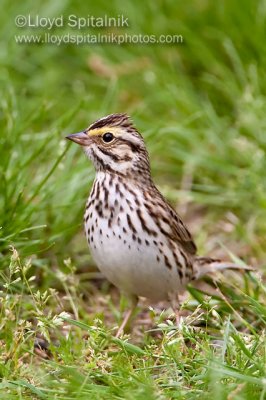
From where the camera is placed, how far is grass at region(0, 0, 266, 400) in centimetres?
479

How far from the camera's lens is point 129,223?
18.4 ft

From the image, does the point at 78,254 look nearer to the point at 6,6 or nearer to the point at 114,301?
→ the point at 114,301

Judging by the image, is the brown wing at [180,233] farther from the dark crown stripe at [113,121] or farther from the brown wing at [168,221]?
the dark crown stripe at [113,121]

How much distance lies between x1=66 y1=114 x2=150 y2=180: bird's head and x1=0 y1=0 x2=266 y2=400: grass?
31 centimetres

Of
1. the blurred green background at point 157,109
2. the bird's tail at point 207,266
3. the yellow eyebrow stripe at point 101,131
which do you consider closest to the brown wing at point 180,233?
the bird's tail at point 207,266

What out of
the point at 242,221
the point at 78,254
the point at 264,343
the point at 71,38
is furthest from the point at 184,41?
Answer: the point at 264,343

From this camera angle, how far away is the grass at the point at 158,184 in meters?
4.79

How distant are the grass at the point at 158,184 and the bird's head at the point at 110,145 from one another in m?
0.31

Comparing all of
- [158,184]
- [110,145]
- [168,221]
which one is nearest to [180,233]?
[168,221]

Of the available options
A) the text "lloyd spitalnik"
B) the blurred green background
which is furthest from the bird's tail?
the text "lloyd spitalnik"

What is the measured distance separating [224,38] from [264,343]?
4166 millimetres

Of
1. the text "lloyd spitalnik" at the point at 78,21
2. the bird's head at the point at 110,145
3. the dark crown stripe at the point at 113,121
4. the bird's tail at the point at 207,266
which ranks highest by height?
the text "lloyd spitalnik" at the point at 78,21

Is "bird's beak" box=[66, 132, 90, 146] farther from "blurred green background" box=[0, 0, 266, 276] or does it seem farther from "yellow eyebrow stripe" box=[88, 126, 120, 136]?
"blurred green background" box=[0, 0, 266, 276]

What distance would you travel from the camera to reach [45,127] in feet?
28.2
